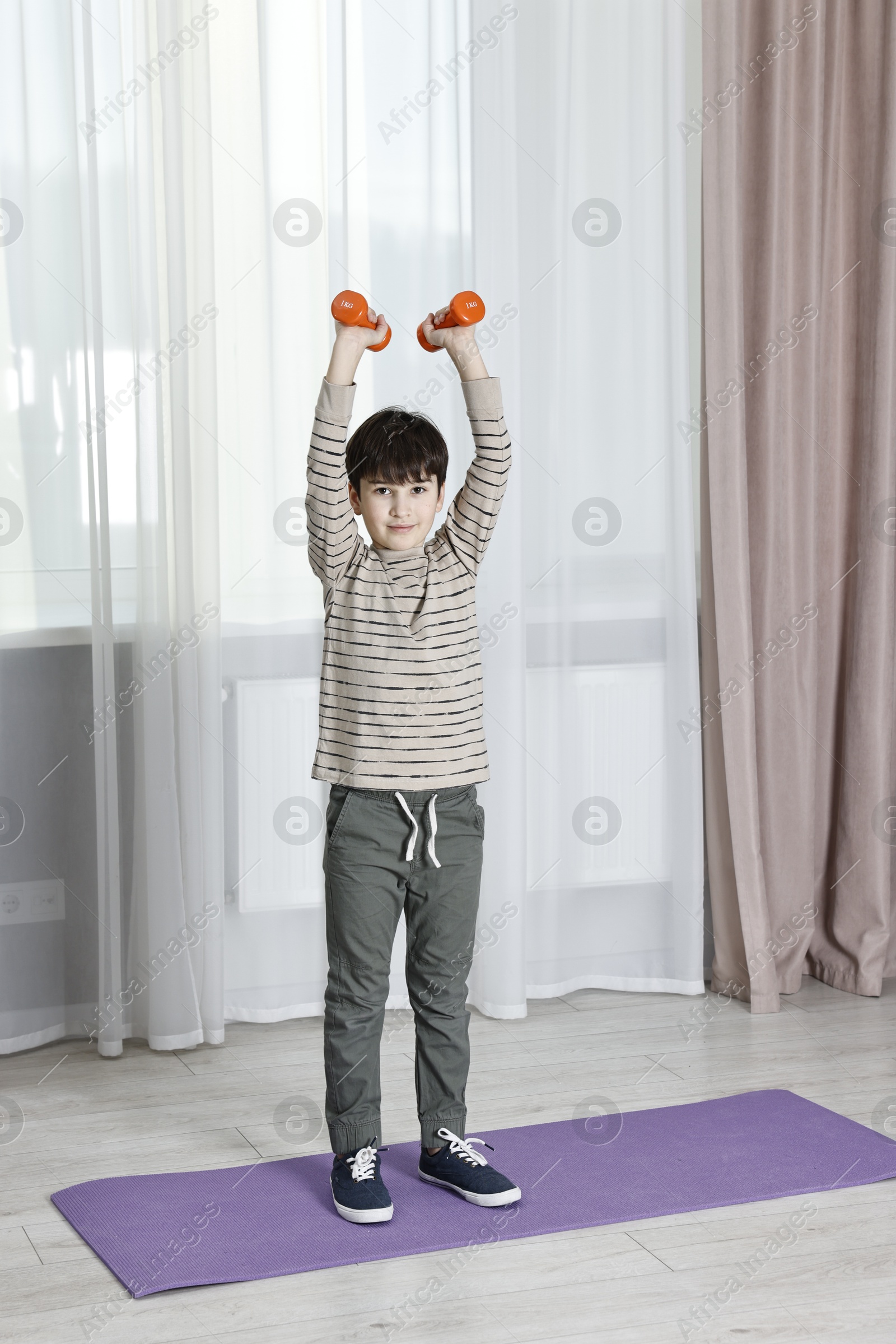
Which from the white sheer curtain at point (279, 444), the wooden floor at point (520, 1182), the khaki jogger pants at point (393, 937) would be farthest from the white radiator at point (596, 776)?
the khaki jogger pants at point (393, 937)

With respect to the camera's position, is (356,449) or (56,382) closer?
(356,449)

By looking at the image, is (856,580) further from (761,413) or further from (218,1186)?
(218,1186)

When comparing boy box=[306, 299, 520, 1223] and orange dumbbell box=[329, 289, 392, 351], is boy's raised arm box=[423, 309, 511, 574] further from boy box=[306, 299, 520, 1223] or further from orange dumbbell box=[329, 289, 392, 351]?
orange dumbbell box=[329, 289, 392, 351]

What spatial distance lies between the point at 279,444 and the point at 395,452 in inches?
28.7

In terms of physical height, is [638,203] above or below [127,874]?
above

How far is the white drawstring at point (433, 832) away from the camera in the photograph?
174cm

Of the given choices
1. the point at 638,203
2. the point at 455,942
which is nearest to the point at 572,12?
the point at 638,203

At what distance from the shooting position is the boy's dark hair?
5.67 feet

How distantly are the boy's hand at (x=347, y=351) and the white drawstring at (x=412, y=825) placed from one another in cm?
51

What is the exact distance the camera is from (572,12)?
2480 mm

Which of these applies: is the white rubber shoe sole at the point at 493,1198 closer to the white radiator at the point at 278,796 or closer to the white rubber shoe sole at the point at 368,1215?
the white rubber shoe sole at the point at 368,1215

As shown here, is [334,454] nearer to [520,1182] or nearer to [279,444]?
[279,444]

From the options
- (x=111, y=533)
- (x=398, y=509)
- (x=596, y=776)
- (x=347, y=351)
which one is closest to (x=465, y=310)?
(x=347, y=351)

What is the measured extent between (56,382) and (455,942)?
3.89 ft
